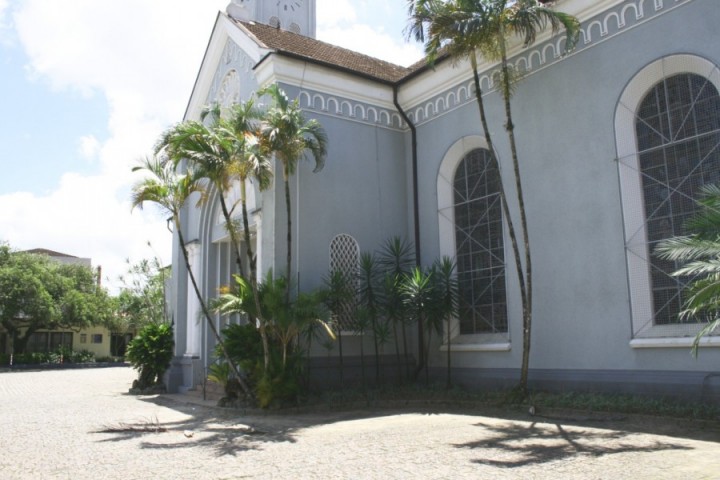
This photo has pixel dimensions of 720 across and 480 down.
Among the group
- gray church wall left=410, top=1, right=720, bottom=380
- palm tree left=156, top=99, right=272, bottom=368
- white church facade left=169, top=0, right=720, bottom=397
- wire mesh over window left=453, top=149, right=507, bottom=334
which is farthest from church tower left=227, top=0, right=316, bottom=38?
gray church wall left=410, top=1, right=720, bottom=380

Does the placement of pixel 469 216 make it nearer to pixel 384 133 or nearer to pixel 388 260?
pixel 388 260

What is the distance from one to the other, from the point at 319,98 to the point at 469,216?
4612mm

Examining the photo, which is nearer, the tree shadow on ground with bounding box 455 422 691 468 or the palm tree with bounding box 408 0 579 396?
the tree shadow on ground with bounding box 455 422 691 468

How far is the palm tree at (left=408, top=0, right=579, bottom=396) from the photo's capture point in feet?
36.8

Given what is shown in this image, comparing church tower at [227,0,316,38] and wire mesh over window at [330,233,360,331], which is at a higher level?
Result: church tower at [227,0,316,38]

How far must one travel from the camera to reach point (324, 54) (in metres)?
16.6

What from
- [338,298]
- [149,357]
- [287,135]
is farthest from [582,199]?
[149,357]

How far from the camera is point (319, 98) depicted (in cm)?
1507

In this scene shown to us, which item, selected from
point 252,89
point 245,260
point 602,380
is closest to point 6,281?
point 245,260

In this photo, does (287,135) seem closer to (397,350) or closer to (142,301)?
(397,350)

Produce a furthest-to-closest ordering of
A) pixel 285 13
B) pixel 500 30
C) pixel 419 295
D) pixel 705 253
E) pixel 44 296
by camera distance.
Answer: pixel 44 296 → pixel 285 13 → pixel 419 295 → pixel 500 30 → pixel 705 253

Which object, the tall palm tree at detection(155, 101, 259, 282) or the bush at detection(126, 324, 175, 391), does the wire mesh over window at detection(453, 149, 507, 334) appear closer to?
the tall palm tree at detection(155, 101, 259, 282)

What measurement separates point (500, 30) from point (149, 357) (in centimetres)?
1288

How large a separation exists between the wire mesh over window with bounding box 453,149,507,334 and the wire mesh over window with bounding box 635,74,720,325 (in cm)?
335
